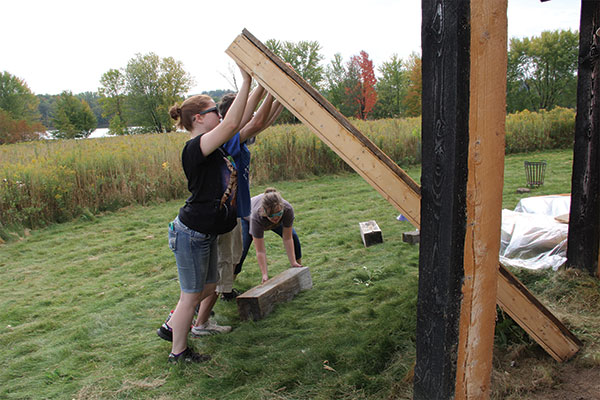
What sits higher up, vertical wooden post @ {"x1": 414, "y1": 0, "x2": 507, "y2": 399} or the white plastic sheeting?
vertical wooden post @ {"x1": 414, "y1": 0, "x2": 507, "y2": 399}

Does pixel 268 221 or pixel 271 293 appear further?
pixel 268 221

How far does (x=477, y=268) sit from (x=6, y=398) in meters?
3.19

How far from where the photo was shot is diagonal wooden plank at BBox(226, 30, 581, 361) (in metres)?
2.21

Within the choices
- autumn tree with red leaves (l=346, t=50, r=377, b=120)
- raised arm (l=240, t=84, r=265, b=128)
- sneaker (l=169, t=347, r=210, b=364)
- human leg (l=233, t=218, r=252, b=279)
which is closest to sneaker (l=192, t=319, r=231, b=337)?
sneaker (l=169, t=347, r=210, b=364)

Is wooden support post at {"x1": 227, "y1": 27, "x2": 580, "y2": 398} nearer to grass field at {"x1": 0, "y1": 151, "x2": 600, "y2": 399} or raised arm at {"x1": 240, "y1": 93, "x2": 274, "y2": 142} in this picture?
grass field at {"x1": 0, "y1": 151, "x2": 600, "y2": 399}

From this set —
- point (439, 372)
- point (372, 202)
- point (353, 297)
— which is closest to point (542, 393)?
point (439, 372)

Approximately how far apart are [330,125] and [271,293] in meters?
2.10

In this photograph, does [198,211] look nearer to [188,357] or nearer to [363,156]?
[188,357]

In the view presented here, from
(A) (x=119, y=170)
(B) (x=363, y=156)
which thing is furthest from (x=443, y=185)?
(A) (x=119, y=170)

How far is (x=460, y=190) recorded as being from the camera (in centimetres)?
156

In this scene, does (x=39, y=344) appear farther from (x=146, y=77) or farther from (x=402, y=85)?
(x=146, y=77)

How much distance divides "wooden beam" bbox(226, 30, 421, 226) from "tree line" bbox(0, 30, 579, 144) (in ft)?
97.5

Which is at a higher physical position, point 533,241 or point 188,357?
point 533,241

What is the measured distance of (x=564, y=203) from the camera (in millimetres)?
5566
